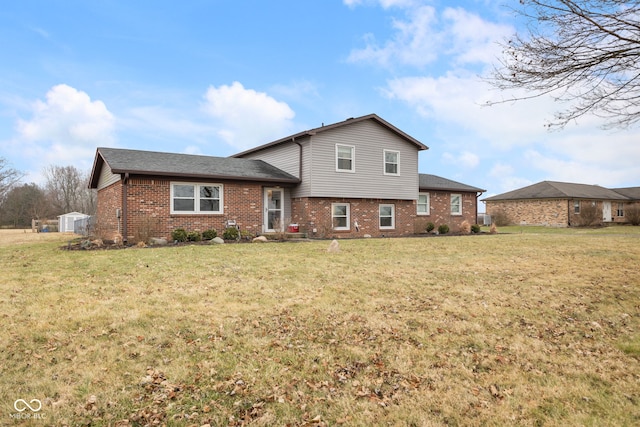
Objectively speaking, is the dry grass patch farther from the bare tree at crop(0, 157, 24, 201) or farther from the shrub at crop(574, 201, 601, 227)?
the bare tree at crop(0, 157, 24, 201)

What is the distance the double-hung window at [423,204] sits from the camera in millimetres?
23672

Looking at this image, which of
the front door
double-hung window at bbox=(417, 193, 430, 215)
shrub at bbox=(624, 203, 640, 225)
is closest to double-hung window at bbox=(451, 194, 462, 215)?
double-hung window at bbox=(417, 193, 430, 215)

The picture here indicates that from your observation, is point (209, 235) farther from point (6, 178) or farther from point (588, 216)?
point (6, 178)

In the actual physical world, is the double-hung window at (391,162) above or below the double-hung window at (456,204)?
above

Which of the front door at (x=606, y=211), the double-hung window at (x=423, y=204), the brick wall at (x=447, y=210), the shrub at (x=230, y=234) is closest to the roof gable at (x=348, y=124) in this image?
the double-hung window at (x=423, y=204)

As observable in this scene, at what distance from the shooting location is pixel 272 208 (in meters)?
19.0

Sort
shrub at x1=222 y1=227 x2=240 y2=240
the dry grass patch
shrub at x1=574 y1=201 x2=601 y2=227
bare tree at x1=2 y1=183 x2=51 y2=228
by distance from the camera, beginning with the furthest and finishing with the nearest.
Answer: bare tree at x1=2 y1=183 x2=51 y2=228 < shrub at x1=574 y1=201 x2=601 y2=227 < shrub at x1=222 y1=227 x2=240 y2=240 < the dry grass patch

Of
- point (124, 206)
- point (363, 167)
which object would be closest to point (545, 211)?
point (363, 167)

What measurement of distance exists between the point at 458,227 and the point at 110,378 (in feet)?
77.9

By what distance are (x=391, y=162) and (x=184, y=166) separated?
10631mm

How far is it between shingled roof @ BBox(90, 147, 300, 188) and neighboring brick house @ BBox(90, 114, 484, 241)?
0.04 m

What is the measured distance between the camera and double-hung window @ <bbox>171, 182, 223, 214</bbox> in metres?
15.6

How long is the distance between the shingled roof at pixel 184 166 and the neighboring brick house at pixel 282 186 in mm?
40

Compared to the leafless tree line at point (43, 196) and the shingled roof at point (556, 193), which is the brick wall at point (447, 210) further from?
the leafless tree line at point (43, 196)
